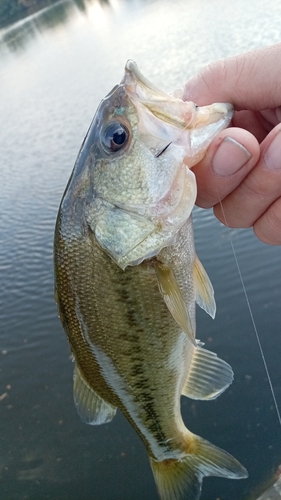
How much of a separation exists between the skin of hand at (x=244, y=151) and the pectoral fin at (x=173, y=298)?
1.72ft

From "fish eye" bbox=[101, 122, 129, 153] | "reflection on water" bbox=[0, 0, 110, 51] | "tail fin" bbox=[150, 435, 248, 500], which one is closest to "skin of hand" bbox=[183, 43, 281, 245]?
"fish eye" bbox=[101, 122, 129, 153]

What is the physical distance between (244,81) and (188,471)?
2190mm

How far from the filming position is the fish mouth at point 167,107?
1.83 metres

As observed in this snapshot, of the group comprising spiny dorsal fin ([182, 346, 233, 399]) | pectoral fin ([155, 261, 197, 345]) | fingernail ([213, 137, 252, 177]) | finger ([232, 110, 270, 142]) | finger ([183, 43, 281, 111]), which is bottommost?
spiny dorsal fin ([182, 346, 233, 399])

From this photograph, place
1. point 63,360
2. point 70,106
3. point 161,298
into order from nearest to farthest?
point 161,298, point 63,360, point 70,106

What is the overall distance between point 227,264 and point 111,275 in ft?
19.0

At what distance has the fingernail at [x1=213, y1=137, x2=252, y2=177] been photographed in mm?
1921

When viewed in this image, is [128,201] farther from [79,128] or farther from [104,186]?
[79,128]

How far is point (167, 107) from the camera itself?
72.3 inches

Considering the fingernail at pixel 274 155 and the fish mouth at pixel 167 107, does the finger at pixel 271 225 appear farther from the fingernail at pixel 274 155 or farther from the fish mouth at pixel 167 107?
the fish mouth at pixel 167 107

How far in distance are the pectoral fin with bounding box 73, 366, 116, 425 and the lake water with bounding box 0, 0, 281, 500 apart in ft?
9.63

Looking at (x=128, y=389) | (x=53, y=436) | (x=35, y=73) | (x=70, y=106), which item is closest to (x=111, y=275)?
(x=128, y=389)

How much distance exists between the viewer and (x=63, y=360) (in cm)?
691

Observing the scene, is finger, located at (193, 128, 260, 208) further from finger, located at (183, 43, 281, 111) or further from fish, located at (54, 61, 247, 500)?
finger, located at (183, 43, 281, 111)
